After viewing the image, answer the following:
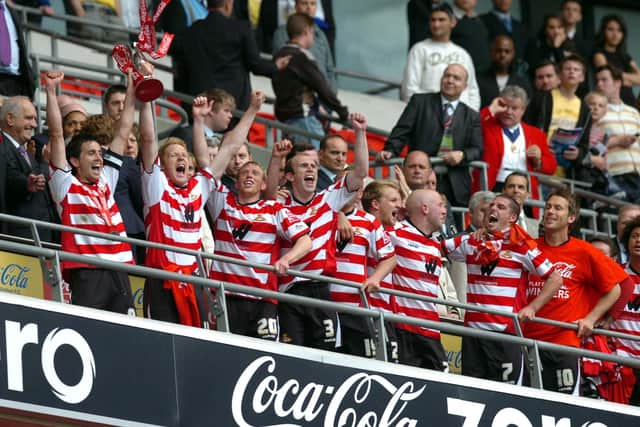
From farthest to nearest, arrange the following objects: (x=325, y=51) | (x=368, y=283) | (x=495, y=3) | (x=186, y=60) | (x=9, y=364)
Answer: (x=495, y=3), (x=325, y=51), (x=186, y=60), (x=368, y=283), (x=9, y=364)

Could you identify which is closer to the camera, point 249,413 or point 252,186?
point 249,413

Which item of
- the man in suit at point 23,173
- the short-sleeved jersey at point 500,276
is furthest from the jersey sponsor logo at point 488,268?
the man in suit at point 23,173

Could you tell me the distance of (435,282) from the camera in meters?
12.3

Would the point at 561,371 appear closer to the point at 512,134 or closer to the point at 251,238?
the point at 251,238

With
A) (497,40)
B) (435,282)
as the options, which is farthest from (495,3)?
(435,282)

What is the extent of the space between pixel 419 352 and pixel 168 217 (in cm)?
205

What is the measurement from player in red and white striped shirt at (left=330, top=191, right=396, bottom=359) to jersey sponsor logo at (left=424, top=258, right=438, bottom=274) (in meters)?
0.35

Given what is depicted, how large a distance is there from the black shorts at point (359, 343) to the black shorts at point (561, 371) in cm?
124

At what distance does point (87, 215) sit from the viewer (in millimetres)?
11031

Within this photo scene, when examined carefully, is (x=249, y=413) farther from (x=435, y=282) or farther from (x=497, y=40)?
(x=497, y=40)

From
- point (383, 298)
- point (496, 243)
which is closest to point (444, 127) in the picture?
point (496, 243)

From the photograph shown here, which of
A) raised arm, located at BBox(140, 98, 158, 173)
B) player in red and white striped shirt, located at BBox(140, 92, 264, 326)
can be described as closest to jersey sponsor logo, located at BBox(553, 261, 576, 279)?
player in red and white striped shirt, located at BBox(140, 92, 264, 326)

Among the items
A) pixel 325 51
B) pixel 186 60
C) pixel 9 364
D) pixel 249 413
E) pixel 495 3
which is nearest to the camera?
pixel 9 364

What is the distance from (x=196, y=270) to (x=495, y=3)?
920 cm
